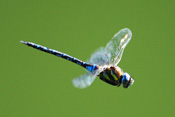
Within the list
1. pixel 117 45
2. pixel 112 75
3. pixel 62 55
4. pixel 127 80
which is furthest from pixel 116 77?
pixel 62 55

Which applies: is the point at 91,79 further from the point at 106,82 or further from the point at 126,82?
the point at 126,82

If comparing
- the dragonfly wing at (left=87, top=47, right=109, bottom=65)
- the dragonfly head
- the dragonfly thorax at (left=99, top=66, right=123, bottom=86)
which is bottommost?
the dragonfly head

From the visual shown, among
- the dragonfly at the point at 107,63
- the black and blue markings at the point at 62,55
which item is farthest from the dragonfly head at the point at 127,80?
the black and blue markings at the point at 62,55

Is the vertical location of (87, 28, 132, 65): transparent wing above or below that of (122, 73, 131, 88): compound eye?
above

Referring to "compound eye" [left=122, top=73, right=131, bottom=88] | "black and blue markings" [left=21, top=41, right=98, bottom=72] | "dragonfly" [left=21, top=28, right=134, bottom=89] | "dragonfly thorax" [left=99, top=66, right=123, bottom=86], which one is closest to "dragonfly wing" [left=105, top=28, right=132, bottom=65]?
"dragonfly" [left=21, top=28, right=134, bottom=89]

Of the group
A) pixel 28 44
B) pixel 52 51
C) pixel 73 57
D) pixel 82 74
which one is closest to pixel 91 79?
pixel 82 74

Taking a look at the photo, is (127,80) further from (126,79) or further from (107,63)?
(107,63)

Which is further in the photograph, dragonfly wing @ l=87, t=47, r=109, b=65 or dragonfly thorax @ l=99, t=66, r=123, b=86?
dragonfly wing @ l=87, t=47, r=109, b=65

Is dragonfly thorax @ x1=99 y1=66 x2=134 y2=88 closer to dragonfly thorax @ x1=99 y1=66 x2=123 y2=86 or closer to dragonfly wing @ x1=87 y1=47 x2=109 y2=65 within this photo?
dragonfly thorax @ x1=99 y1=66 x2=123 y2=86
